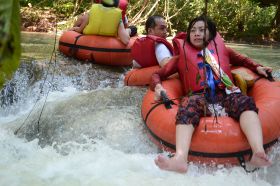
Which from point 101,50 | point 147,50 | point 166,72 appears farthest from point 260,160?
point 101,50

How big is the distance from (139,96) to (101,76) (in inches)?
43.0

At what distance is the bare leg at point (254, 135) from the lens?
2.35m

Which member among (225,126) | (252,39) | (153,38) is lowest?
(252,39)

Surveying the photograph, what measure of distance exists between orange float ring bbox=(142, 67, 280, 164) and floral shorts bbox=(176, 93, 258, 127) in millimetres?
66

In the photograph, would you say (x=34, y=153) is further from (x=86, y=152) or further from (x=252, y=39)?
(x=252, y=39)

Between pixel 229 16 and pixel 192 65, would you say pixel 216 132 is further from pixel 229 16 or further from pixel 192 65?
pixel 229 16

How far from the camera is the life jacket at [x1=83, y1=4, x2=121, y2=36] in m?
5.24

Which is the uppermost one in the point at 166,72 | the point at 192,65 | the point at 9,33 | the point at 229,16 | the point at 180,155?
the point at 9,33

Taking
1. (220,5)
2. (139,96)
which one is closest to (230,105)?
(139,96)

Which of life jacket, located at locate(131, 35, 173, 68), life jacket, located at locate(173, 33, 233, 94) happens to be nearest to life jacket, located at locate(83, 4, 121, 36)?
life jacket, located at locate(131, 35, 173, 68)

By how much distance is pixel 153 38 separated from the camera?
4.12 m

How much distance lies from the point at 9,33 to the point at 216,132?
2257 millimetres

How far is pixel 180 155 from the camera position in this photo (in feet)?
8.09

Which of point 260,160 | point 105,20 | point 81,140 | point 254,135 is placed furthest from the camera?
point 105,20
